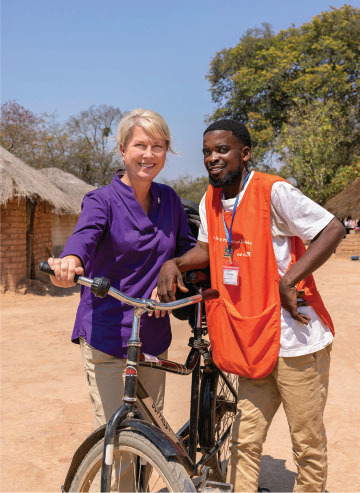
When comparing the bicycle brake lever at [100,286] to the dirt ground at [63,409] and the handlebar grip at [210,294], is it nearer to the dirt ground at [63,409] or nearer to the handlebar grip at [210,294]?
the handlebar grip at [210,294]

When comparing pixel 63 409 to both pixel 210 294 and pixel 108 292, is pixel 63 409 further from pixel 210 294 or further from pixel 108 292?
pixel 108 292

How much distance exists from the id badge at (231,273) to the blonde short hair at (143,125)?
0.61 meters

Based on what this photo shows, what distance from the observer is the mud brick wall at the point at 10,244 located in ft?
34.5

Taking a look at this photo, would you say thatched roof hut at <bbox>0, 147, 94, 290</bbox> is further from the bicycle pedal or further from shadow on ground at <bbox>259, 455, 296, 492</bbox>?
the bicycle pedal

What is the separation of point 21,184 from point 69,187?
4.97 meters

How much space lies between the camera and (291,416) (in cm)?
209

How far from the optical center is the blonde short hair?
6.88 ft

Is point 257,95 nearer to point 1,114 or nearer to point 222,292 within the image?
point 1,114

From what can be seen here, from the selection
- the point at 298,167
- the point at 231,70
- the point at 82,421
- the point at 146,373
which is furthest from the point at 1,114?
the point at 146,373

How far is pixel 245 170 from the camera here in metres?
2.21

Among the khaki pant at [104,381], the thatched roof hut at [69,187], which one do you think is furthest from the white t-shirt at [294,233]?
the thatched roof hut at [69,187]

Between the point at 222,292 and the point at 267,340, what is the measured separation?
283 millimetres

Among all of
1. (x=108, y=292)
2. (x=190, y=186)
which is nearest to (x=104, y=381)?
(x=108, y=292)

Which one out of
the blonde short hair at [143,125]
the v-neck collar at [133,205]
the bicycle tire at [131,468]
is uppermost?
the blonde short hair at [143,125]
